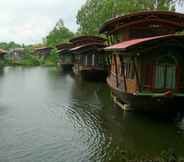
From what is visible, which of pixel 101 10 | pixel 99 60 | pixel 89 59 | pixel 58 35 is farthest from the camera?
pixel 58 35

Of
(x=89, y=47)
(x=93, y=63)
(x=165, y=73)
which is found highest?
(x=89, y=47)

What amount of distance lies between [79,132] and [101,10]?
3004 cm

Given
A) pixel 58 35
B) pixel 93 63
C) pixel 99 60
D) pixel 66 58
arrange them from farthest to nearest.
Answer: pixel 58 35
pixel 66 58
pixel 93 63
pixel 99 60

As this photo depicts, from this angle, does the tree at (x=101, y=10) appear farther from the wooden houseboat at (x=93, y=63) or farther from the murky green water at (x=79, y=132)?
the murky green water at (x=79, y=132)

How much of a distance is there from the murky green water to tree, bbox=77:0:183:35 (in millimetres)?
18772

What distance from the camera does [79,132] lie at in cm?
1212

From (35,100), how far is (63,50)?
2499cm

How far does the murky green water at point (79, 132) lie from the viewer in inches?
386

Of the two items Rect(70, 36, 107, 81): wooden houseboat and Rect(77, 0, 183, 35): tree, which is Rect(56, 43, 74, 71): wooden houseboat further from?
Rect(70, 36, 107, 81): wooden houseboat

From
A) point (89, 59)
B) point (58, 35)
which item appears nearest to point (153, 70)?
point (89, 59)

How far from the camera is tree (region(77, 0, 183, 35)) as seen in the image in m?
37.1

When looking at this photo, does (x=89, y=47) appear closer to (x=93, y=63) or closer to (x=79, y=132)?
(x=93, y=63)

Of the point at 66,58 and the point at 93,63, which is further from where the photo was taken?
the point at 66,58

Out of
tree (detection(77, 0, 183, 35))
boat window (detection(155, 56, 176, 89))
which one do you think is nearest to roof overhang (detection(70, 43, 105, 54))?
tree (detection(77, 0, 183, 35))
